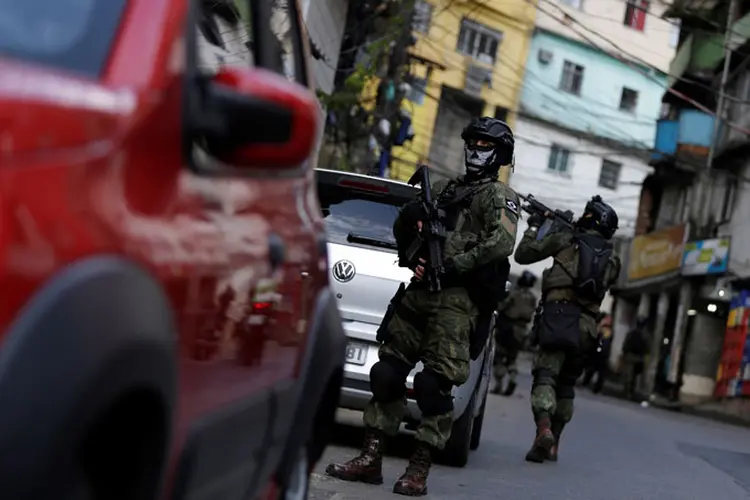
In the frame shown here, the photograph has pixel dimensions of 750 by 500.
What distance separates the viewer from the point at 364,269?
24.6 ft

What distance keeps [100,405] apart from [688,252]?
98.5 feet

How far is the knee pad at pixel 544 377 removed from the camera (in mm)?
9539

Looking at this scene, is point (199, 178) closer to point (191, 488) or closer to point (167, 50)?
point (167, 50)

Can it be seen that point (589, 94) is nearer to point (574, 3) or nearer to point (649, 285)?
point (574, 3)

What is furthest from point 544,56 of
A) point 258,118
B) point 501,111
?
point 258,118

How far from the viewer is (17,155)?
6.24ft

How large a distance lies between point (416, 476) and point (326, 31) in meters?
15.0

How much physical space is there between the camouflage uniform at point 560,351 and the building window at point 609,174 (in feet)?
137

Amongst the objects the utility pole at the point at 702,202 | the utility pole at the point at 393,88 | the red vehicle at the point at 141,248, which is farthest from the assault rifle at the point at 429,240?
the utility pole at the point at 702,202

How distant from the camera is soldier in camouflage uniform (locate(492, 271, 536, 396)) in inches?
712

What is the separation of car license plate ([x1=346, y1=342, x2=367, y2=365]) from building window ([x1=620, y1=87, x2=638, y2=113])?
1822 inches

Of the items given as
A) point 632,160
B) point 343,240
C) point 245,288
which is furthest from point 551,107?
point 245,288

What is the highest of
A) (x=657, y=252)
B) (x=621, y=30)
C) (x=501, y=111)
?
(x=621, y=30)

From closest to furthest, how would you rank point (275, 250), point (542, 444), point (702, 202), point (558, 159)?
point (275, 250) < point (542, 444) < point (702, 202) < point (558, 159)
